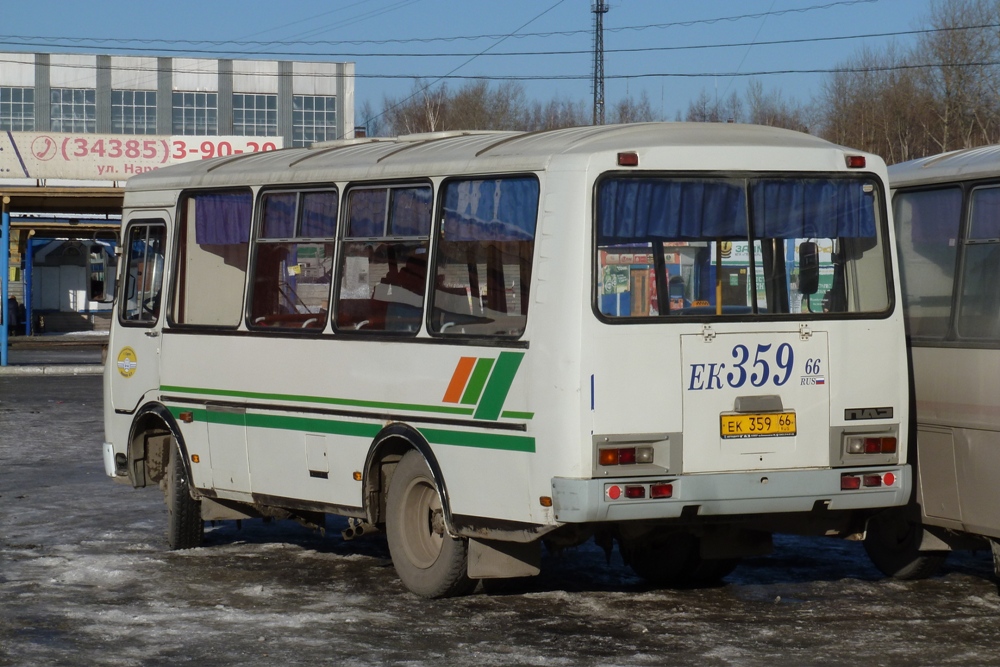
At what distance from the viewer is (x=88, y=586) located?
9648 millimetres

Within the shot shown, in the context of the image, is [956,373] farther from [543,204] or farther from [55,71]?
[55,71]

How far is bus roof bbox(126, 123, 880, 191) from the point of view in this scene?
27.5 feet

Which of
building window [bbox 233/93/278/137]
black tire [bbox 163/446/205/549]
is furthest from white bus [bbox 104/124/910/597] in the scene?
building window [bbox 233/93/278/137]

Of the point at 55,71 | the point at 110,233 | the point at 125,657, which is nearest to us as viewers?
the point at 125,657

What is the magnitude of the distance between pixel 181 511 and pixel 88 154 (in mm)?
31212

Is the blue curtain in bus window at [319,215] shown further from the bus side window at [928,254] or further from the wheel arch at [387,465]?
the bus side window at [928,254]

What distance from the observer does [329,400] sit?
32.0ft

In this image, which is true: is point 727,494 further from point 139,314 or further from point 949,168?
point 139,314

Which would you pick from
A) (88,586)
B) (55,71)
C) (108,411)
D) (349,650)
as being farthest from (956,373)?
(55,71)

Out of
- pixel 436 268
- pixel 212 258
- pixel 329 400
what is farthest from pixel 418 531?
pixel 212 258

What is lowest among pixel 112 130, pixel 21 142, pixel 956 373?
pixel 956 373

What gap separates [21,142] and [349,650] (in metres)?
35.4

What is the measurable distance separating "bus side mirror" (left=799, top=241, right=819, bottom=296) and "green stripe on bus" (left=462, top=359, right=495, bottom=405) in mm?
1722

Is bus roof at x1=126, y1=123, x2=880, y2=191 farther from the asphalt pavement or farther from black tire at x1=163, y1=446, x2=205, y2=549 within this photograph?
the asphalt pavement
